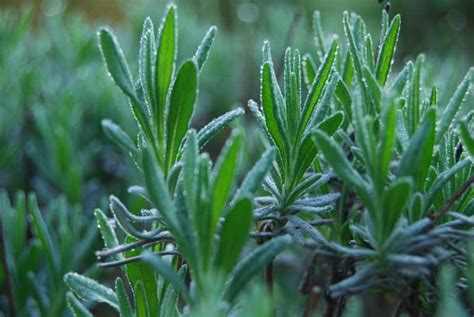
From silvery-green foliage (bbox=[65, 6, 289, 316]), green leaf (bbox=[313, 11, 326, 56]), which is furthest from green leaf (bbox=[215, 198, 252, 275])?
green leaf (bbox=[313, 11, 326, 56])

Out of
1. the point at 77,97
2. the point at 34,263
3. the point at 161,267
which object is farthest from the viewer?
the point at 77,97

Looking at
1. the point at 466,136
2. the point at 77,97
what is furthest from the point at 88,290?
the point at 77,97

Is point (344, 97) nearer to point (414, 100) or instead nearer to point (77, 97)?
point (414, 100)

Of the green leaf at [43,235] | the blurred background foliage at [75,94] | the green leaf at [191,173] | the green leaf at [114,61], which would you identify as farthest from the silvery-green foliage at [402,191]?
the blurred background foliage at [75,94]

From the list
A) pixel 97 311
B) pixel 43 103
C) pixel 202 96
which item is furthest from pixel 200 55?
pixel 202 96

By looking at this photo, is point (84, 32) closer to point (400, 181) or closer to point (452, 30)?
point (400, 181)

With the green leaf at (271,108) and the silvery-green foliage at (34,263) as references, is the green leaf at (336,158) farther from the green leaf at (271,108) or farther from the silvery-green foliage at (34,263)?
the silvery-green foliage at (34,263)

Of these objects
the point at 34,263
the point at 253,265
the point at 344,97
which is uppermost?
the point at 344,97
